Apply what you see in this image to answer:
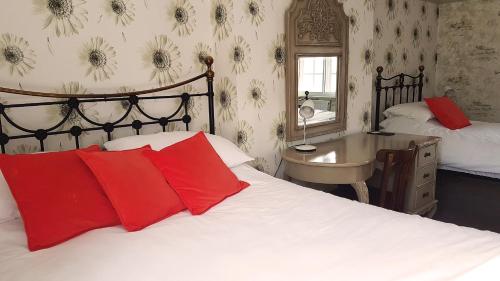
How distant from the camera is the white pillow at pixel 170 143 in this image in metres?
1.71

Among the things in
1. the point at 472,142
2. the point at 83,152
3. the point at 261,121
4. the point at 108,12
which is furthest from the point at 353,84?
the point at 83,152

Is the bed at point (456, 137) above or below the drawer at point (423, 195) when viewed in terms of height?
above

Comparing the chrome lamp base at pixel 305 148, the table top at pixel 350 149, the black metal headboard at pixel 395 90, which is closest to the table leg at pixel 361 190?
the table top at pixel 350 149

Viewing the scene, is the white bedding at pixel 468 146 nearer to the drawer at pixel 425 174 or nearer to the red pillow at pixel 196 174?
the drawer at pixel 425 174

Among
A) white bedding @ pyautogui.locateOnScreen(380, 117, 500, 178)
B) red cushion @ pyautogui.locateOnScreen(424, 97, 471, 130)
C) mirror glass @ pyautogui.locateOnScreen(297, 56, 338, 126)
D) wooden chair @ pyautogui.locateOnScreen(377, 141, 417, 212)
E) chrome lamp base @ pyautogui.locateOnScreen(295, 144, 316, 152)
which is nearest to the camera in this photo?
wooden chair @ pyautogui.locateOnScreen(377, 141, 417, 212)

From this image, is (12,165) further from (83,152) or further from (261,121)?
(261,121)

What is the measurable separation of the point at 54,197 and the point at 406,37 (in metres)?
3.77

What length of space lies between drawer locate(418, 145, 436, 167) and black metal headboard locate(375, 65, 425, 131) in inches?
35.2

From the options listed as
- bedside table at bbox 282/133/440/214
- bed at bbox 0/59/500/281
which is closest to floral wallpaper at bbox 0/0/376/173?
bedside table at bbox 282/133/440/214

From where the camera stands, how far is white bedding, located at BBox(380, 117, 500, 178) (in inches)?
119

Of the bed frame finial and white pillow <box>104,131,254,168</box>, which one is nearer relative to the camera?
white pillow <box>104,131,254,168</box>

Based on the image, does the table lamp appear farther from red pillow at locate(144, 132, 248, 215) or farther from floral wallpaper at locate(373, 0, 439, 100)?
floral wallpaper at locate(373, 0, 439, 100)

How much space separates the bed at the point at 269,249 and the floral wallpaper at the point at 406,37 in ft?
8.53

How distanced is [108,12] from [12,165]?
36.5 inches
